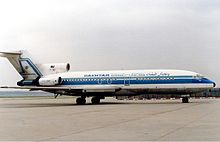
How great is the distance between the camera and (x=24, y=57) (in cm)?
3838

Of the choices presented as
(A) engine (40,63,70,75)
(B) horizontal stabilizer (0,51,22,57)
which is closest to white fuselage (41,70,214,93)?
(A) engine (40,63,70,75)

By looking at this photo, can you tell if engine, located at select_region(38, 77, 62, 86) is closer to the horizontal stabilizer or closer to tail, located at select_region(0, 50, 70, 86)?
tail, located at select_region(0, 50, 70, 86)

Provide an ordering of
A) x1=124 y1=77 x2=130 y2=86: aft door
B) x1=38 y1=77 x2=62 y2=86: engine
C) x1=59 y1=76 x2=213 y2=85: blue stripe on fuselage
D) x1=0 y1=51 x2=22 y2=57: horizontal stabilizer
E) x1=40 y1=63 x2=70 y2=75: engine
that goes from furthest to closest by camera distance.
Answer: x1=40 y1=63 x2=70 y2=75: engine < x1=0 y1=51 x2=22 y2=57: horizontal stabilizer < x1=38 y1=77 x2=62 y2=86: engine < x1=124 y1=77 x2=130 y2=86: aft door < x1=59 y1=76 x2=213 y2=85: blue stripe on fuselage

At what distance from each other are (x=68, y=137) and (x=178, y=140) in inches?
123

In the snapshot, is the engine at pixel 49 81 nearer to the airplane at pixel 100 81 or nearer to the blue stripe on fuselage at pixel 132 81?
the airplane at pixel 100 81

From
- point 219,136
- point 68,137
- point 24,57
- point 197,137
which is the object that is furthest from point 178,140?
point 24,57

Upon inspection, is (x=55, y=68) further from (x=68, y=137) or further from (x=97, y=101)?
(x=68, y=137)

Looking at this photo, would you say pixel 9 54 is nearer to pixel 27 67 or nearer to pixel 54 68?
pixel 27 67

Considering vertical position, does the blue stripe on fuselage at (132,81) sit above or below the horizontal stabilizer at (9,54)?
below

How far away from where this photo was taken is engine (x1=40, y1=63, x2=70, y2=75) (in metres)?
38.7

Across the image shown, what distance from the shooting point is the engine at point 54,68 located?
1524 inches

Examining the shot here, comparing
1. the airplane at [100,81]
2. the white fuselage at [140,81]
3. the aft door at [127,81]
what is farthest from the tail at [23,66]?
the aft door at [127,81]

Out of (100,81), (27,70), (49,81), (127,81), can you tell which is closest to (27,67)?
(27,70)

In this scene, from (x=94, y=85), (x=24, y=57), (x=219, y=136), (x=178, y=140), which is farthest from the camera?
(x=24, y=57)
